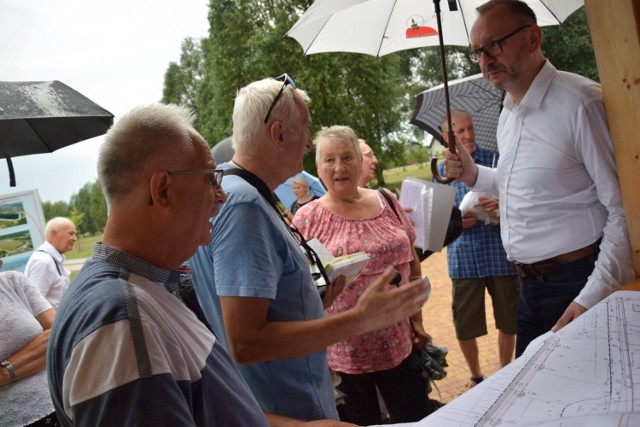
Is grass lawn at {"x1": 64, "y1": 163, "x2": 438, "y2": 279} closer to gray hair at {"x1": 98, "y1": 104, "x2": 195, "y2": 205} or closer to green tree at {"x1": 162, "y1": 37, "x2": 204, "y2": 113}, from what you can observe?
gray hair at {"x1": 98, "y1": 104, "x2": 195, "y2": 205}

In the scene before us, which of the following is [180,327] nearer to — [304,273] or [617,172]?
[304,273]

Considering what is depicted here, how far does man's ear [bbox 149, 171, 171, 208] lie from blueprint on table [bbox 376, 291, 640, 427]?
2.38ft

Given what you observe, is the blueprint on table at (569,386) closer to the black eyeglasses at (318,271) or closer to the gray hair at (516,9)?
the black eyeglasses at (318,271)

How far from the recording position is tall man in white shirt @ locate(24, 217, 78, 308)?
17.5ft

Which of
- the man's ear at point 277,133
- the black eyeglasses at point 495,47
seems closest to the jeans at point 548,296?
the black eyeglasses at point 495,47

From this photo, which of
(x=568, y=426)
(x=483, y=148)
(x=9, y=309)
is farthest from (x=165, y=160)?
(x=483, y=148)

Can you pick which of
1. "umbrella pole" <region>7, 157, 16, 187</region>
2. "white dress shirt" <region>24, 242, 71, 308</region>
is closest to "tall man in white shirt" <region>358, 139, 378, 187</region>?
"umbrella pole" <region>7, 157, 16, 187</region>

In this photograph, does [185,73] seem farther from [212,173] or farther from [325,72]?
[212,173]

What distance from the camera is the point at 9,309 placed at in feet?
8.36

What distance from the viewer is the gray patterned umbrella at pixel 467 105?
4680 millimetres

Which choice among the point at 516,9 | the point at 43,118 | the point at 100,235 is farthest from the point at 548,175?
the point at 43,118

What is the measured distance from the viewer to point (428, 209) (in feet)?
10.8

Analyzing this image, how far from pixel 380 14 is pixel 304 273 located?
2.20m

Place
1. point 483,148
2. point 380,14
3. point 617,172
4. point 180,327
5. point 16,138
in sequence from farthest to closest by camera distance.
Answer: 1. point 483,148
2. point 380,14
3. point 16,138
4. point 617,172
5. point 180,327
